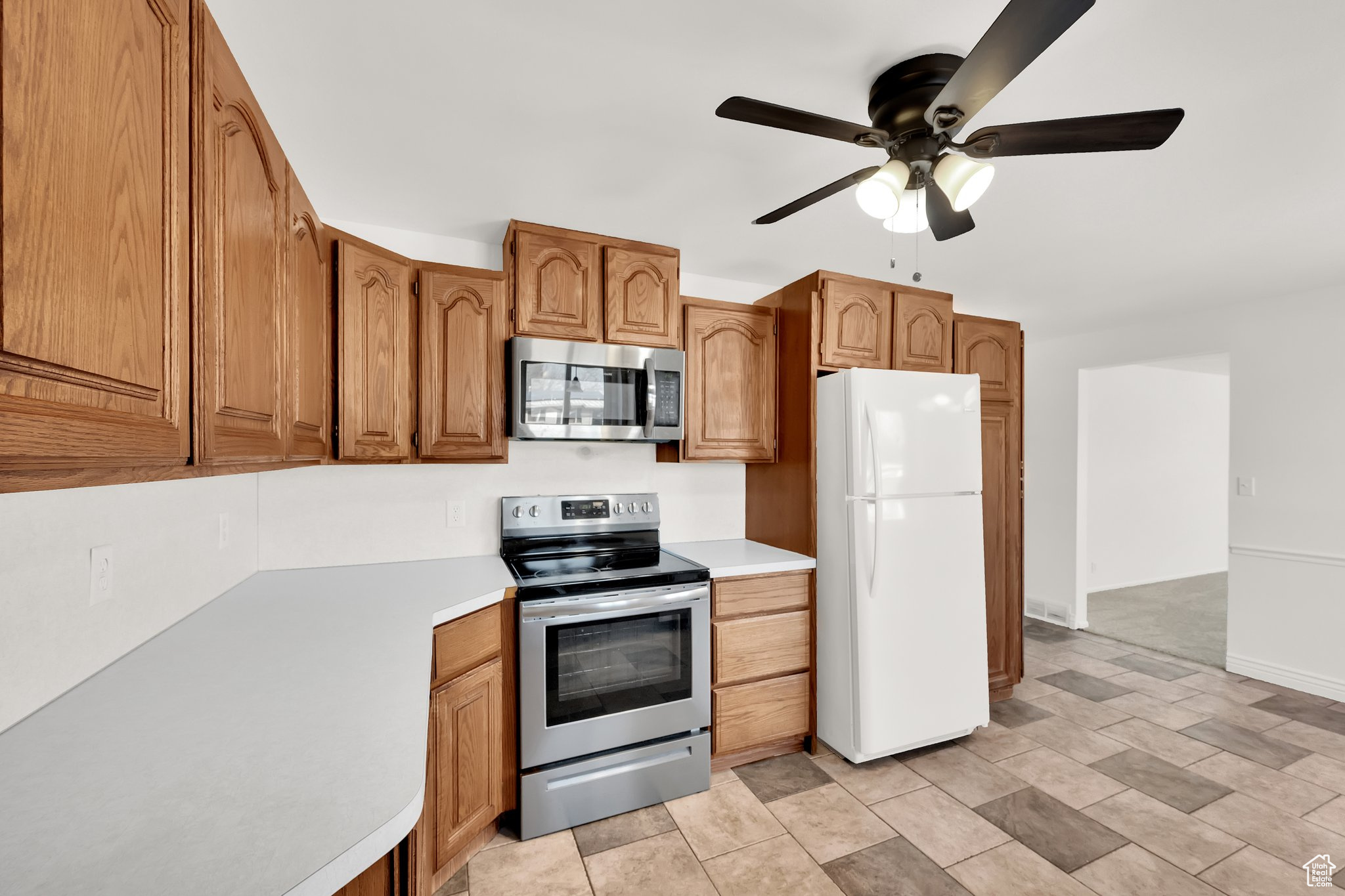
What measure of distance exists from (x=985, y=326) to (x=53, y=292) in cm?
353

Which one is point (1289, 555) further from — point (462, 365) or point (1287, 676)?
point (462, 365)

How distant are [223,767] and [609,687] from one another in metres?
1.50

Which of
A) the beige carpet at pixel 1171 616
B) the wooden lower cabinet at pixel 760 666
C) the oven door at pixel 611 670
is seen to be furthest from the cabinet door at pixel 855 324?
the beige carpet at pixel 1171 616

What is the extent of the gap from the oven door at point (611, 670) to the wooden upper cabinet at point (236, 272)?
1.09 meters

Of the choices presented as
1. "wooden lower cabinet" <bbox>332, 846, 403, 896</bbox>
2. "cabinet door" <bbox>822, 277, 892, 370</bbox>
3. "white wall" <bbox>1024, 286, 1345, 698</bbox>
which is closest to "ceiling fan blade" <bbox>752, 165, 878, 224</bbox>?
"cabinet door" <bbox>822, 277, 892, 370</bbox>

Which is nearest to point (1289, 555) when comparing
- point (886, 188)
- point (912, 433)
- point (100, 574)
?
point (912, 433)

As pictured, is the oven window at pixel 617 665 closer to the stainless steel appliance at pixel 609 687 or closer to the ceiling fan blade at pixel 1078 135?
the stainless steel appliance at pixel 609 687

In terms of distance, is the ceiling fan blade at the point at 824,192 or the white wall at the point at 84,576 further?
the ceiling fan blade at the point at 824,192

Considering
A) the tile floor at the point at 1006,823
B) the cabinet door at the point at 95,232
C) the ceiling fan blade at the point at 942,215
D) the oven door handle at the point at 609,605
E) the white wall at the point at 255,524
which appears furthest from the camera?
the oven door handle at the point at 609,605

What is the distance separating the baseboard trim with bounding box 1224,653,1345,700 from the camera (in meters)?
3.34

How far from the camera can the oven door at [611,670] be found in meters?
2.10

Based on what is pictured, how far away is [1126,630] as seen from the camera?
14.8 feet

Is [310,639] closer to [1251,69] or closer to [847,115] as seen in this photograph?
[847,115]

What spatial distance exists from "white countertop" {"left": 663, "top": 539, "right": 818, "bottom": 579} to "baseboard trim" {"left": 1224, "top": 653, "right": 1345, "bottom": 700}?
3.17 m
